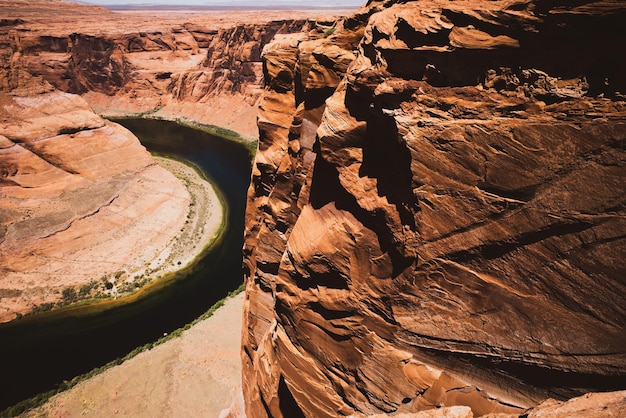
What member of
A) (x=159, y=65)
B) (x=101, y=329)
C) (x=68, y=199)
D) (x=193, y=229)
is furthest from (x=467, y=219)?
(x=159, y=65)

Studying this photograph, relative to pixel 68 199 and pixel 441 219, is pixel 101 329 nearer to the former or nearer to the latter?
pixel 68 199

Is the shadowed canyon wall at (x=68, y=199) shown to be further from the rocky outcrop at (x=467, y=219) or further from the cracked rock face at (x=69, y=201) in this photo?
the rocky outcrop at (x=467, y=219)

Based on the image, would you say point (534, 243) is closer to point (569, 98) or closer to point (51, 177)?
point (569, 98)

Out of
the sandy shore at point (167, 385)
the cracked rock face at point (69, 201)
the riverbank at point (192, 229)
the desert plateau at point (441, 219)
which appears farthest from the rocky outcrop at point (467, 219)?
the cracked rock face at point (69, 201)

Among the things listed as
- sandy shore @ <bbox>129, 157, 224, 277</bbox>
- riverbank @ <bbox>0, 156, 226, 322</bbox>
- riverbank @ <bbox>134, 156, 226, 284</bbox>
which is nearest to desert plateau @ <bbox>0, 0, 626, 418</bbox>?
riverbank @ <bbox>0, 156, 226, 322</bbox>

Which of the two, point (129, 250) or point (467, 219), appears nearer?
point (467, 219)
